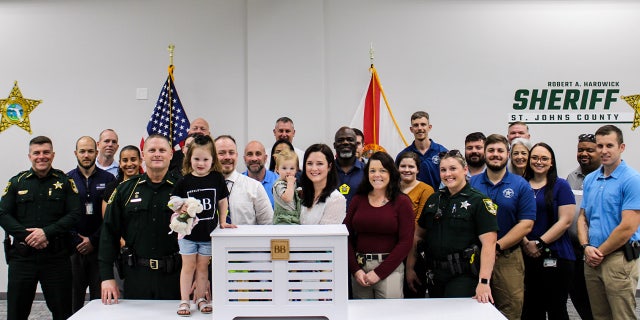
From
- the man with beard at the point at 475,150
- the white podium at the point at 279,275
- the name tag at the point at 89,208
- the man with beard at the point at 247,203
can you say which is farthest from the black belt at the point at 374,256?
the name tag at the point at 89,208

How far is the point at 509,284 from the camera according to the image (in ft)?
9.55

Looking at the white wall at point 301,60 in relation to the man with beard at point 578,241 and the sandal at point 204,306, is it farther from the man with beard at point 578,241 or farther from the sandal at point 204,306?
the sandal at point 204,306

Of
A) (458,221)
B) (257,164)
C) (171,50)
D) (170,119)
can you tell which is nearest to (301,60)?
(171,50)

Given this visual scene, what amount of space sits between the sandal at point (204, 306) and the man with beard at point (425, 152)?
89.0 inches

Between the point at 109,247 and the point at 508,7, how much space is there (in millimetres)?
4561

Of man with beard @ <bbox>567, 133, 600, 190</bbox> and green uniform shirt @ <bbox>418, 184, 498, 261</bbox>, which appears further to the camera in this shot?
man with beard @ <bbox>567, 133, 600, 190</bbox>

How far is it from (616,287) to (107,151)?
3.87 metres

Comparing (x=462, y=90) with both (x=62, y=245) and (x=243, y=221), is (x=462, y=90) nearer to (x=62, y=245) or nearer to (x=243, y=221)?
(x=243, y=221)

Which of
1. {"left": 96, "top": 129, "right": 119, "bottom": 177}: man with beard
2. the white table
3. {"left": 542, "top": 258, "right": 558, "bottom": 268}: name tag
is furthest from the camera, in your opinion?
{"left": 96, "top": 129, "right": 119, "bottom": 177}: man with beard

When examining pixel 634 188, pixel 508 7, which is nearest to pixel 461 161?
pixel 634 188

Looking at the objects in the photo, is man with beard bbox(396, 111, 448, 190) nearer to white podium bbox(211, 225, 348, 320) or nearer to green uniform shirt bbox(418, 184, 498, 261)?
green uniform shirt bbox(418, 184, 498, 261)

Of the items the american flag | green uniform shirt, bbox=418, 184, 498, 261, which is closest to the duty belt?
green uniform shirt, bbox=418, 184, 498, 261

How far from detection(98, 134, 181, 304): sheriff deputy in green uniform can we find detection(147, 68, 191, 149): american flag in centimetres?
241

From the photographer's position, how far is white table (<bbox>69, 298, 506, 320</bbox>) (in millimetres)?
Answer: 2156
